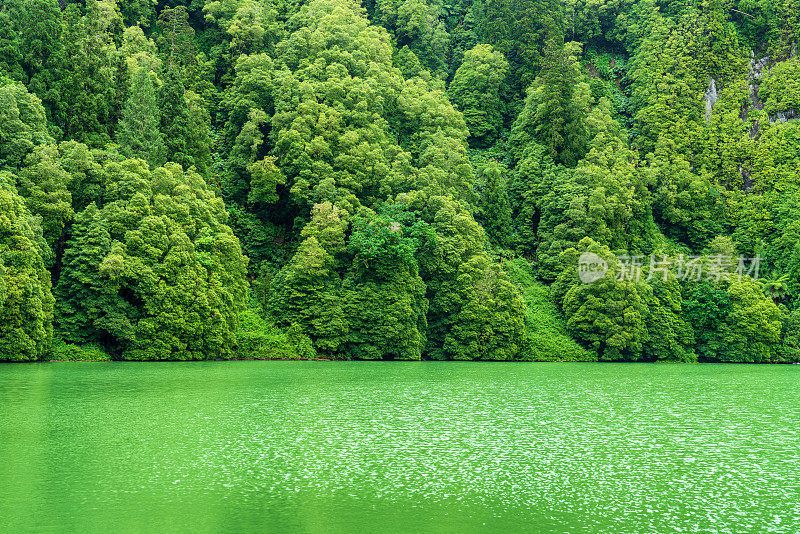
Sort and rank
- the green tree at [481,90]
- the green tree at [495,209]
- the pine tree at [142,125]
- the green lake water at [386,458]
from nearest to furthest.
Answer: the green lake water at [386,458] → the pine tree at [142,125] → the green tree at [495,209] → the green tree at [481,90]

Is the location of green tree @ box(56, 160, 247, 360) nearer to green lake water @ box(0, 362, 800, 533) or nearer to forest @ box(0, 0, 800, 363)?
forest @ box(0, 0, 800, 363)

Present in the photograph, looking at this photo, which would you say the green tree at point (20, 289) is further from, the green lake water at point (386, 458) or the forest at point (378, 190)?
the green lake water at point (386, 458)

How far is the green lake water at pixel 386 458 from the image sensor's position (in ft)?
39.3

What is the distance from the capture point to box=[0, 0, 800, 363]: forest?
41.8m

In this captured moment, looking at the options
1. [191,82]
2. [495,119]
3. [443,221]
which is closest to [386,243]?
[443,221]

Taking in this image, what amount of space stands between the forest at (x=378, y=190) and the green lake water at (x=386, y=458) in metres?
13.5

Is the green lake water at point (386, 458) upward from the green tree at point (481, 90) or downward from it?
downward

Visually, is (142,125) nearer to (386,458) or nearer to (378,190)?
(378,190)

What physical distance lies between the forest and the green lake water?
44.2 feet

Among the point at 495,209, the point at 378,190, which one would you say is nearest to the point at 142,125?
the point at 378,190

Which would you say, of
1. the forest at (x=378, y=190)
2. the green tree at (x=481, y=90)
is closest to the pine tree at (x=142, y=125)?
the forest at (x=378, y=190)

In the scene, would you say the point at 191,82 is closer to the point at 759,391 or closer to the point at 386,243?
the point at 386,243

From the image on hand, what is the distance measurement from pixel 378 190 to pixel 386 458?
40.0 metres

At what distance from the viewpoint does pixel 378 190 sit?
5494 cm
